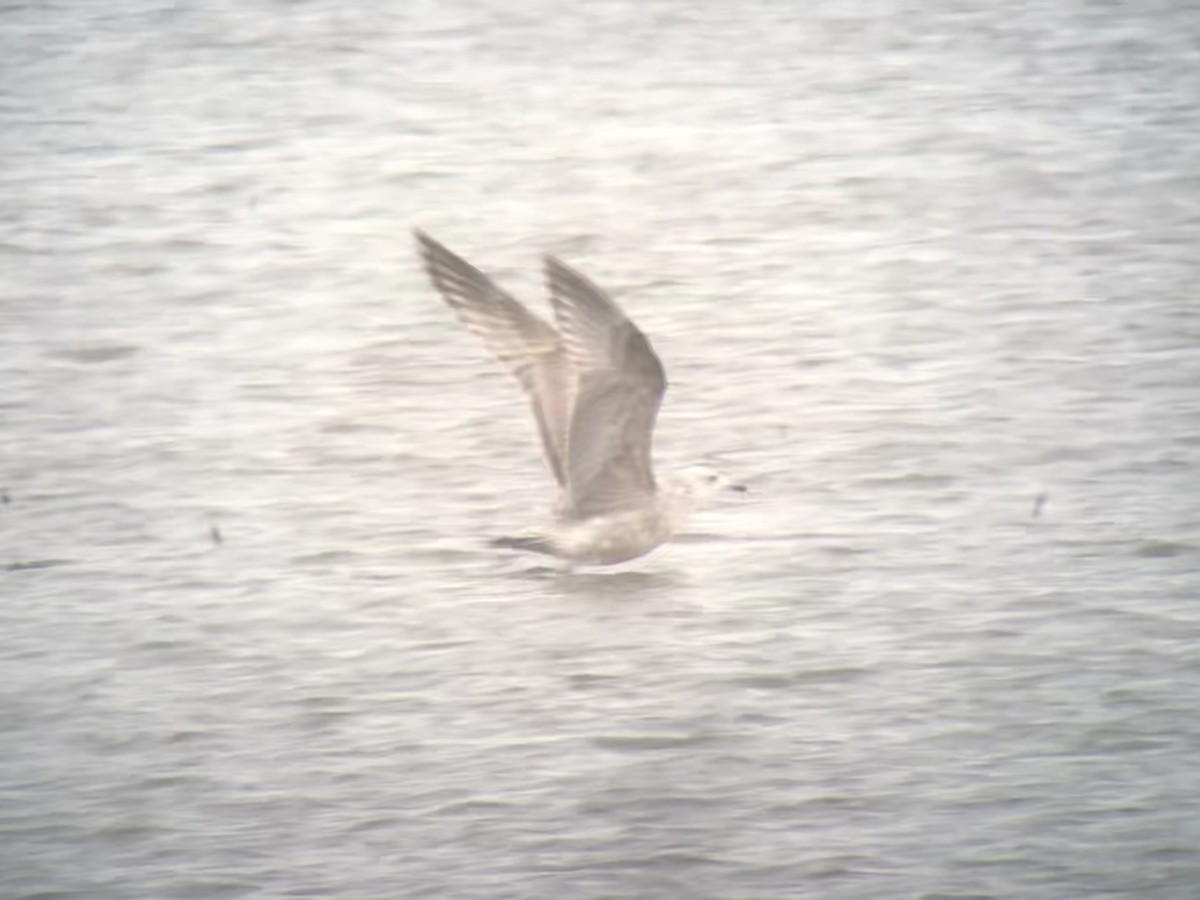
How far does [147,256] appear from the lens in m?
8.30

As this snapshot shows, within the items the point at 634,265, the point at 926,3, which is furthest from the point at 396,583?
the point at 926,3

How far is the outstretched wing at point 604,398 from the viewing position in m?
6.00

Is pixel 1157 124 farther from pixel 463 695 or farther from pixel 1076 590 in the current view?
pixel 463 695

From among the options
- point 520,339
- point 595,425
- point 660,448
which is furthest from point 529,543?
point 660,448

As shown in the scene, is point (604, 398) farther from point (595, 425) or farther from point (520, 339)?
point (520, 339)

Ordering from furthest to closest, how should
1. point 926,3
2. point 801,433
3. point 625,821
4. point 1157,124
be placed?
point 926,3 → point 1157,124 → point 801,433 → point 625,821

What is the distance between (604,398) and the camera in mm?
6043

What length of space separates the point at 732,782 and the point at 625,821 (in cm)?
27

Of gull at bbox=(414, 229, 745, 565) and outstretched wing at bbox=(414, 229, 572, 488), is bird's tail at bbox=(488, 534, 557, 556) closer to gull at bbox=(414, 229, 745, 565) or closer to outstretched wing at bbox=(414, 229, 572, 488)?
gull at bbox=(414, 229, 745, 565)

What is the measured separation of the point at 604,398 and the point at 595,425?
0.09m

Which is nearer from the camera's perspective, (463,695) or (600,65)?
(463,695)

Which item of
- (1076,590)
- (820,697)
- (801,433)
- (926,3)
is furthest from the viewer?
(926,3)

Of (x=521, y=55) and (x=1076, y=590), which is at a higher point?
(x=521, y=55)

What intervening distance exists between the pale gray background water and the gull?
163mm
